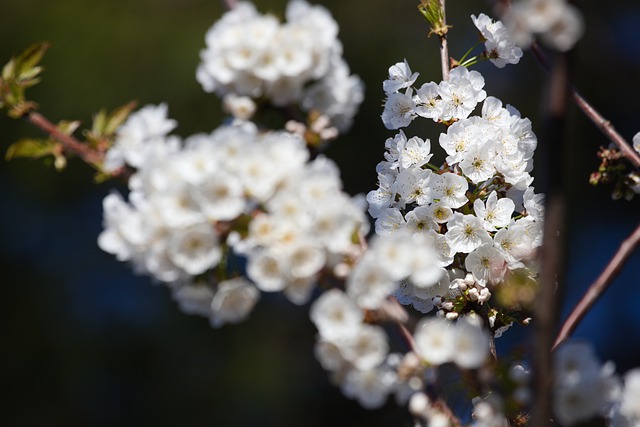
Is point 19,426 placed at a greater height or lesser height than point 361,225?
lesser

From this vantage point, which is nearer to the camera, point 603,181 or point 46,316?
point 603,181

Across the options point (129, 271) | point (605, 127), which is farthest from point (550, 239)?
point (129, 271)

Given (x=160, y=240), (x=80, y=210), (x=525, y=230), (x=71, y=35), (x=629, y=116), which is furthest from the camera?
(x=629, y=116)

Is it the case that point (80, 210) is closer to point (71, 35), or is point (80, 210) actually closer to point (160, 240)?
point (71, 35)

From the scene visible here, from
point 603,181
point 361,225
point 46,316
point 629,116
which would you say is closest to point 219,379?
point 46,316

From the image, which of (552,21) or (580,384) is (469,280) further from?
(552,21)
